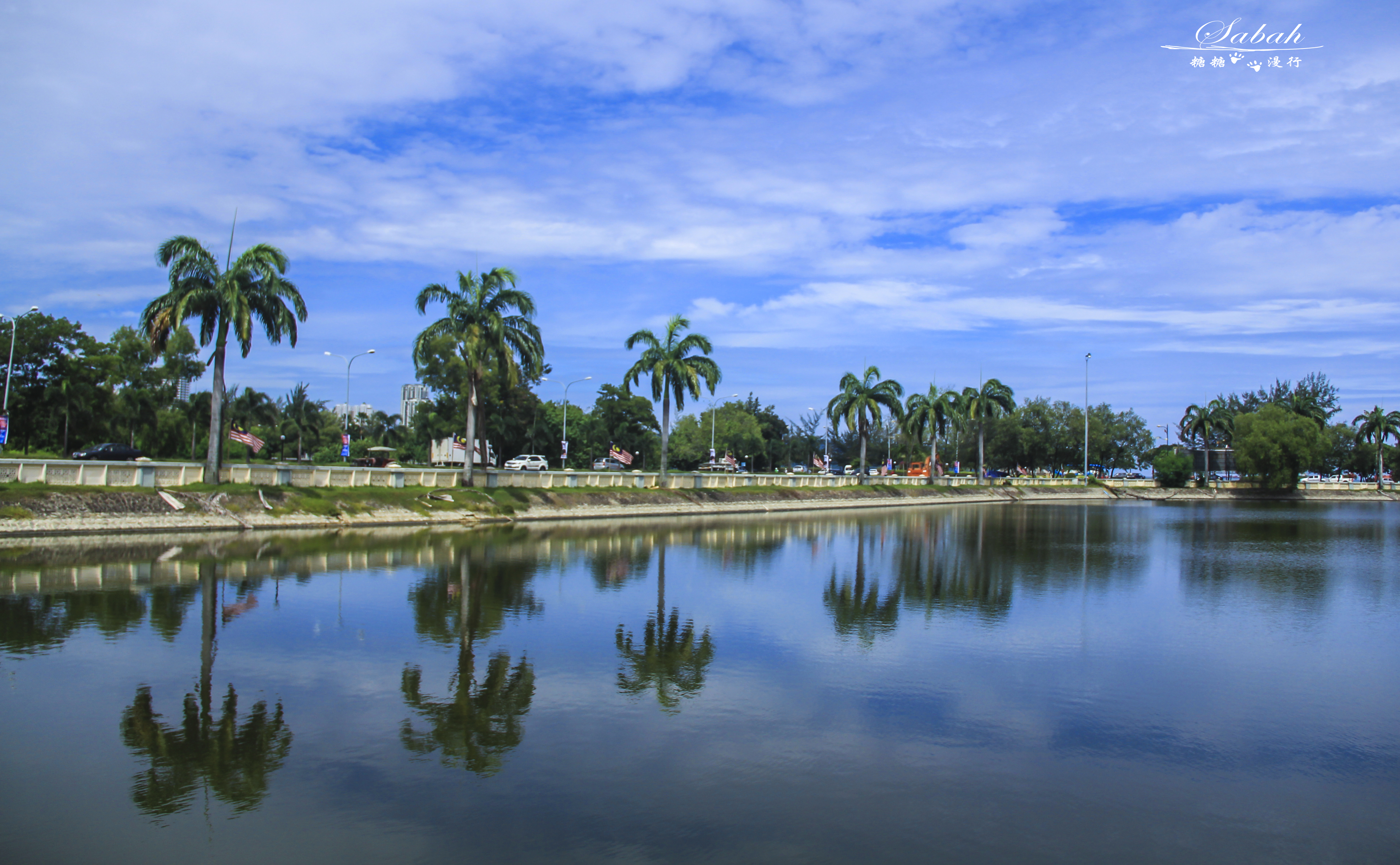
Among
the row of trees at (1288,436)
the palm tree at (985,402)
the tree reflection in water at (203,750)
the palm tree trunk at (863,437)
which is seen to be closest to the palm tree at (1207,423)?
the row of trees at (1288,436)

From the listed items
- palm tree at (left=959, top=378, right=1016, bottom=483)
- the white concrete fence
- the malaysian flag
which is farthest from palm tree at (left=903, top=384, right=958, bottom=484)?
the malaysian flag

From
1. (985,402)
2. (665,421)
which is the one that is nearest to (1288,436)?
(985,402)

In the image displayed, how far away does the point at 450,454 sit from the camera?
297 ft

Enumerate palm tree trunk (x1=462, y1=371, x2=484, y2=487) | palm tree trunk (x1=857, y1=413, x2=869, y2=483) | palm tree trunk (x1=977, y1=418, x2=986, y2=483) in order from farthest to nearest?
palm tree trunk (x1=977, y1=418, x2=986, y2=483)
palm tree trunk (x1=857, y1=413, x2=869, y2=483)
palm tree trunk (x1=462, y1=371, x2=484, y2=487)

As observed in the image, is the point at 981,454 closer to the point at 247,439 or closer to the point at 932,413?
the point at 932,413

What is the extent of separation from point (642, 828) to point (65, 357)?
7022 cm

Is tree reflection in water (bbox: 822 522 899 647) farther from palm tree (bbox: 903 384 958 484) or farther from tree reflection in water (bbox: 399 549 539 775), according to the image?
palm tree (bbox: 903 384 958 484)

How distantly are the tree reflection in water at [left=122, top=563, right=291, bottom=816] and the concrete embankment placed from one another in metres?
21.9

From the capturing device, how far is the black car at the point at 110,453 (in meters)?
52.0

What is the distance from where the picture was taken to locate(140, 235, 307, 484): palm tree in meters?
36.0

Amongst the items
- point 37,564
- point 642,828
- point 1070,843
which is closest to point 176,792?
point 642,828

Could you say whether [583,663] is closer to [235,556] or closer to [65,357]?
[235,556]

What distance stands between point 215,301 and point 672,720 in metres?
33.0

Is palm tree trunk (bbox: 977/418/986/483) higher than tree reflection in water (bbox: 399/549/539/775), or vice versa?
palm tree trunk (bbox: 977/418/986/483)
